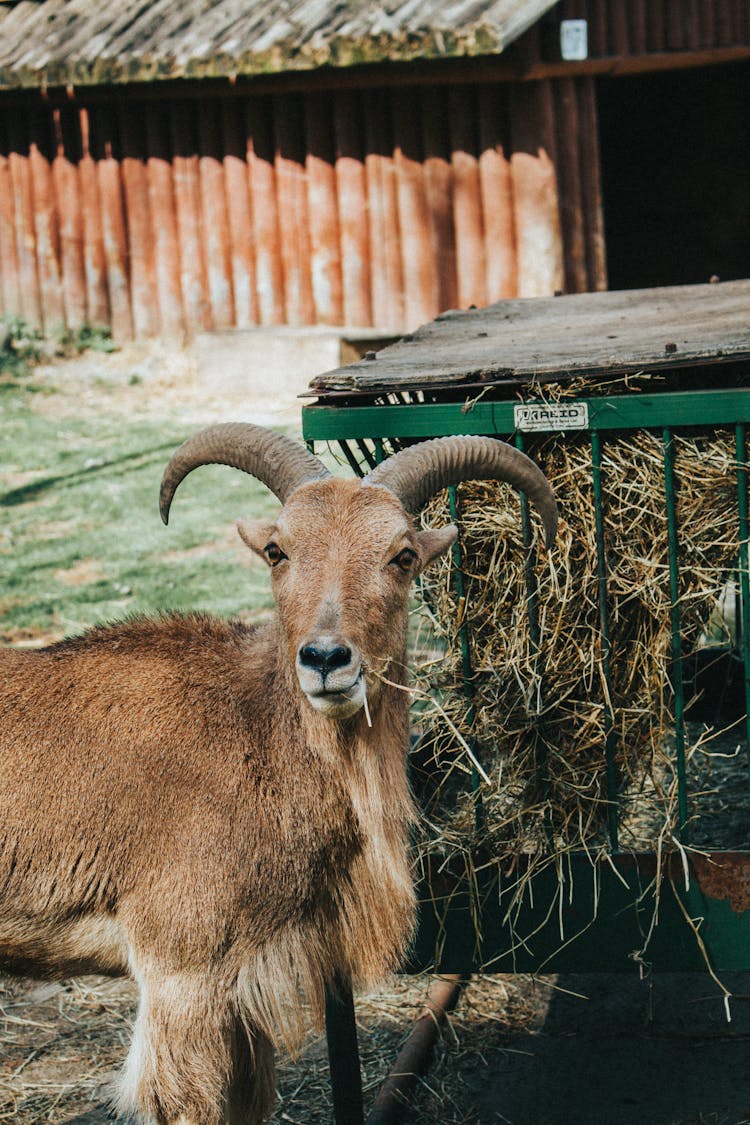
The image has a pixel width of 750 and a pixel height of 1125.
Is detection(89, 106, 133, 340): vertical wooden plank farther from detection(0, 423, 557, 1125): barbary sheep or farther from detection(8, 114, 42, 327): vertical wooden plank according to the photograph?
detection(0, 423, 557, 1125): barbary sheep

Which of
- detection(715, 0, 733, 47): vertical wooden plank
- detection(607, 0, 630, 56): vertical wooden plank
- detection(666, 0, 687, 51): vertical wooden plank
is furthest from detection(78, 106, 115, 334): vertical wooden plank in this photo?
detection(715, 0, 733, 47): vertical wooden plank

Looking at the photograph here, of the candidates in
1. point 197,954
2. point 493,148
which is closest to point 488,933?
point 197,954

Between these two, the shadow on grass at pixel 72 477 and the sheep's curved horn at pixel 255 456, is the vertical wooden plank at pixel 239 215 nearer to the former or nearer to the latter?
the shadow on grass at pixel 72 477

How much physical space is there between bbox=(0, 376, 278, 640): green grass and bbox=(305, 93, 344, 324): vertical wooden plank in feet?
7.66

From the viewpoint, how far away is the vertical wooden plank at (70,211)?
15.8 meters

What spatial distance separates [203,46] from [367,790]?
39.0ft

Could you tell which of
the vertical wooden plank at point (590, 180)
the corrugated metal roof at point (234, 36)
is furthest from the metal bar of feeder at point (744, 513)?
the vertical wooden plank at point (590, 180)

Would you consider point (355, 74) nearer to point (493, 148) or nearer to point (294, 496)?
point (493, 148)

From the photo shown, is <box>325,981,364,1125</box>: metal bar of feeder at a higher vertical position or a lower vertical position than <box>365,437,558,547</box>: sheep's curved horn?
lower

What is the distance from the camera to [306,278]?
15.0 meters

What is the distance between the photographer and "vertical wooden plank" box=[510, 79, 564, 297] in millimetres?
13906

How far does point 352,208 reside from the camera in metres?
14.7

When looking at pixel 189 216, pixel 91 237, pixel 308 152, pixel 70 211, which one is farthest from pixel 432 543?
pixel 70 211

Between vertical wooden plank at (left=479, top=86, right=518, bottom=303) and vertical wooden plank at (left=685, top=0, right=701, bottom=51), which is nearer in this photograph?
vertical wooden plank at (left=479, top=86, right=518, bottom=303)
